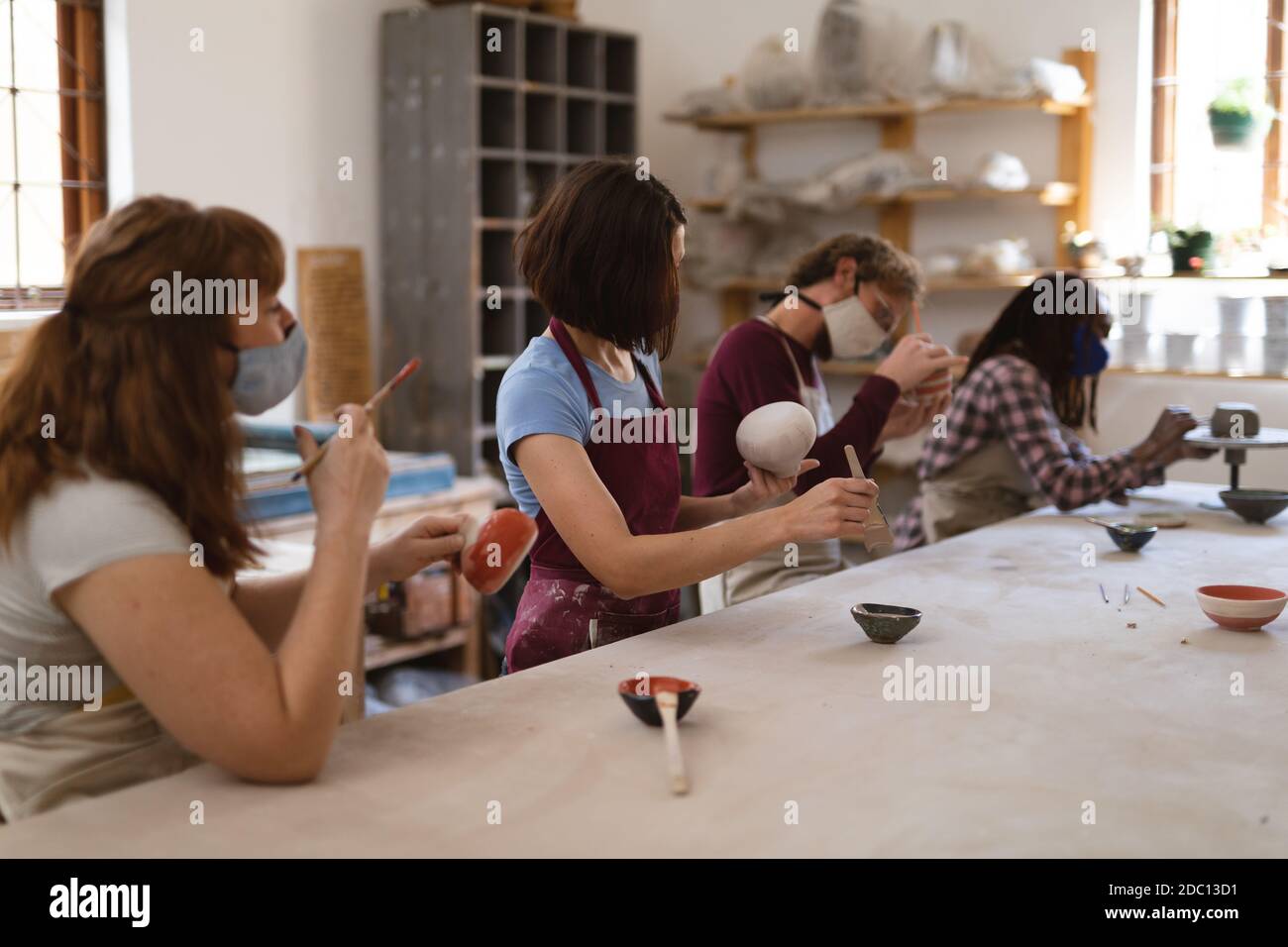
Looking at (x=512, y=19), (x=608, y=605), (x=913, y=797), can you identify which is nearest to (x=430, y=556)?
(x=608, y=605)

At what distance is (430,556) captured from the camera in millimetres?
1794

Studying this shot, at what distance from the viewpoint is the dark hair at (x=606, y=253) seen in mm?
1979

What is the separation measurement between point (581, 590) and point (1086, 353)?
5.57 feet

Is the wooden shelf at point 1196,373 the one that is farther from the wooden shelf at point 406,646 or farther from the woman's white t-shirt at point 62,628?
the woman's white t-shirt at point 62,628

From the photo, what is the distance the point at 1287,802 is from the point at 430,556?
41.9 inches

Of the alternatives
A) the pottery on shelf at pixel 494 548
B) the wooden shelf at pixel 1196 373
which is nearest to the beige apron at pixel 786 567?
the pottery on shelf at pixel 494 548

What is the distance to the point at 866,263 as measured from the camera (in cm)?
285

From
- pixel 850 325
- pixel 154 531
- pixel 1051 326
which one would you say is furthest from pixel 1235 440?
pixel 154 531

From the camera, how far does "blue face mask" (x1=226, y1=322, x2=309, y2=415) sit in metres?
1.45

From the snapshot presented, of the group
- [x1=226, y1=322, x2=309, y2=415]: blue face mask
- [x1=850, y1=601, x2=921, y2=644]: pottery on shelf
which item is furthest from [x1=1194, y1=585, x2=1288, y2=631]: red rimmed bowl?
[x1=226, y1=322, x2=309, y2=415]: blue face mask

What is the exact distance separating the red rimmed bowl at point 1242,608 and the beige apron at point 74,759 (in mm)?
1545

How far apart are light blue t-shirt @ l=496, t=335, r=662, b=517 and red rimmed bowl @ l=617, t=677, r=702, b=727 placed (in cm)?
46

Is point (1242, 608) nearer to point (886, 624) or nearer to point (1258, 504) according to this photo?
point (886, 624)

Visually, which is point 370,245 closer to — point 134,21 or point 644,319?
point 134,21
